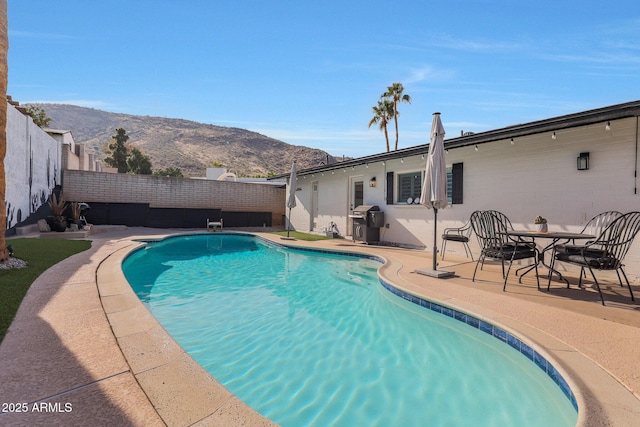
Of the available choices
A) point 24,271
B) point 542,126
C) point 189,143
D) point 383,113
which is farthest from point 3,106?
point 189,143

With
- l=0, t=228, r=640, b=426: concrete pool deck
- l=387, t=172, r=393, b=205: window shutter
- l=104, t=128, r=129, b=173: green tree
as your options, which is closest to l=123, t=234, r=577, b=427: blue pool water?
l=0, t=228, r=640, b=426: concrete pool deck

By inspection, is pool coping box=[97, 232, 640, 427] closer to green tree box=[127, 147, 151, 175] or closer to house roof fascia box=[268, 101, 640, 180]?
house roof fascia box=[268, 101, 640, 180]

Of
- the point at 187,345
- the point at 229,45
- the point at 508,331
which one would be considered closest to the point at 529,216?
the point at 508,331

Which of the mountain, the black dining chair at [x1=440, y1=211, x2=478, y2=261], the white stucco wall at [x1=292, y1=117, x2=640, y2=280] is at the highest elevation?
the mountain

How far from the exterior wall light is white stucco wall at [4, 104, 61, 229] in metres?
13.2

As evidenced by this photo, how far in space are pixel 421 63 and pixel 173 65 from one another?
52.7 feet

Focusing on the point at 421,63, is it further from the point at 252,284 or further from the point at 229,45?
the point at 252,284

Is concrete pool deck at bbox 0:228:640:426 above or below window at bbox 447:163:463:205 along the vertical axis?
below

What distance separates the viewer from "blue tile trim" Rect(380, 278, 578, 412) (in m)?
2.14

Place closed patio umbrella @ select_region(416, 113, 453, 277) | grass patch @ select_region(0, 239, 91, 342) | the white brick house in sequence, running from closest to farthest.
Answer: grass patch @ select_region(0, 239, 91, 342) → the white brick house → closed patio umbrella @ select_region(416, 113, 453, 277)

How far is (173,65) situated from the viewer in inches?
769

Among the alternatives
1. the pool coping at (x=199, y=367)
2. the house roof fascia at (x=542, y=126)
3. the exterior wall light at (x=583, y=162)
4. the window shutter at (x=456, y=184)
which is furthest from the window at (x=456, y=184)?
the pool coping at (x=199, y=367)

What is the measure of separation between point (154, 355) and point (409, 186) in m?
8.36

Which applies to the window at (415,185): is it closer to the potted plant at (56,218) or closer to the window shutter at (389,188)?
the window shutter at (389,188)
